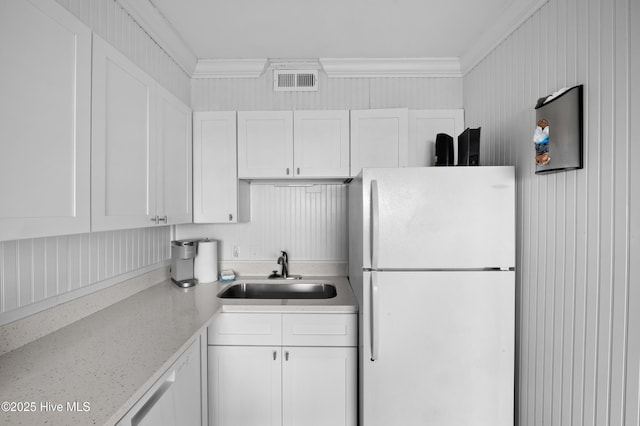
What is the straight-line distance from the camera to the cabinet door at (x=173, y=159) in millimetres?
1706

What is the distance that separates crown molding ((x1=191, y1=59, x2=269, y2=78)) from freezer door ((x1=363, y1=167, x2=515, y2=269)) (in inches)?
56.9

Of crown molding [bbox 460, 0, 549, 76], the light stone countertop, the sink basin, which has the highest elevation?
crown molding [bbox 460, 0, 549, 76]

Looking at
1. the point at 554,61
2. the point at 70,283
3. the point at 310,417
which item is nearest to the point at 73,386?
the point at 70,283

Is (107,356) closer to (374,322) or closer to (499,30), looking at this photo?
(374,322)

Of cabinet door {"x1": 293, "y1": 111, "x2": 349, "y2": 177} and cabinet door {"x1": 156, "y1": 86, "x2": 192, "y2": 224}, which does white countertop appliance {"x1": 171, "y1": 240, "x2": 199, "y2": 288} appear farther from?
cabinet door {"x1": 293, "y1": 111, "x2": 349, "y2": 177}

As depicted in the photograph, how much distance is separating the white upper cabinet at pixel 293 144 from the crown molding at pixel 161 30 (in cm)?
55

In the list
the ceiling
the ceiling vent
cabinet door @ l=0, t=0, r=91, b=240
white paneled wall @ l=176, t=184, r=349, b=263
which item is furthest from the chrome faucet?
the ceiling

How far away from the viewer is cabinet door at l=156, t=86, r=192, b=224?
1.71m

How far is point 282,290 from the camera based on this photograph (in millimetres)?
2377

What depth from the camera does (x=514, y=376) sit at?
1.62 m

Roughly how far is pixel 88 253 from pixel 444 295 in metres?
1.83

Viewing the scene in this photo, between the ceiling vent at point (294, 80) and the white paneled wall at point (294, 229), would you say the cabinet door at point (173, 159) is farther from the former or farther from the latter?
the ceiling vent at point (294, 80)

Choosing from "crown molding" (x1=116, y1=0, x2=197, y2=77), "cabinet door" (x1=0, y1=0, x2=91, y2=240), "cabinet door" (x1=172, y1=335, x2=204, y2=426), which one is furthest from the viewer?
"crown molding" (x1=116, y1=0, x2=197, y2=77)

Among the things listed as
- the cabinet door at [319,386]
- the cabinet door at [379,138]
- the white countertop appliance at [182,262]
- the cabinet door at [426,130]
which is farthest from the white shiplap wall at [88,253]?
the cabinet door at [426,130]
